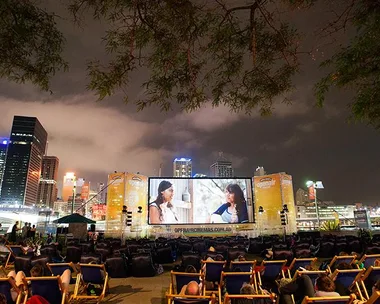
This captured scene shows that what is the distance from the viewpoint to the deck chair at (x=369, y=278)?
535 cm

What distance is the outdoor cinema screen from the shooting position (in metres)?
32.2

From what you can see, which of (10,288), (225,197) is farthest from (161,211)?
(10,288)

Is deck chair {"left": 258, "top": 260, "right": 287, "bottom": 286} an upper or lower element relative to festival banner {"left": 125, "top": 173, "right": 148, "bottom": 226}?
lower

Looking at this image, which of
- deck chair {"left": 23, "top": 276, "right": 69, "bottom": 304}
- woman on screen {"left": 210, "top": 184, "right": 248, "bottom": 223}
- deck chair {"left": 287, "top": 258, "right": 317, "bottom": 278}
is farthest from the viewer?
woman on screen {"left": 210, "top": 184, "right": 248, "bottom": 223}

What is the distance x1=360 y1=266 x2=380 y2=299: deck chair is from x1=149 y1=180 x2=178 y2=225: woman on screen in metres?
27.3

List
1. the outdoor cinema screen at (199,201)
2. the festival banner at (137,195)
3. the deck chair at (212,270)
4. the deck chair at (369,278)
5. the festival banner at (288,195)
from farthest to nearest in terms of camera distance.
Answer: the outdoor cinema screen at (199,201)
the festival banner at (288,195)
the festival banner at (137,195)
the deck chair at (212,270)
the deck chair at (369,278)

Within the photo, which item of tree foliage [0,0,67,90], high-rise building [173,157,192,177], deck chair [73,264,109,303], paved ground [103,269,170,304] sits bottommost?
paved ground [103,269,170,304]

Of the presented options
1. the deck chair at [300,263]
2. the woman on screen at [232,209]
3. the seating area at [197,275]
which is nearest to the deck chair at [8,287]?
the seating area at [197,275]

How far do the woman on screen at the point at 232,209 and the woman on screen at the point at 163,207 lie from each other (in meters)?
4.58

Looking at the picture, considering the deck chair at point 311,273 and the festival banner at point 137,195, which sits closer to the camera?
the deck chair at point 311,273

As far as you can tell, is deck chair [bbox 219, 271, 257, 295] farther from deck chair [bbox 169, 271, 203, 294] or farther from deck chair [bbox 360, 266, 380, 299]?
deck chair [bbox 360, 266, 380, 299]

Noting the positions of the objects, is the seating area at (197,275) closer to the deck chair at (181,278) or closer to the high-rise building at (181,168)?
the deck chair at (181,278)

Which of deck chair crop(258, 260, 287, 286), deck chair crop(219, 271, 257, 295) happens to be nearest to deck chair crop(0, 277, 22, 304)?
deck chair crop(219, 271, 257, 295)

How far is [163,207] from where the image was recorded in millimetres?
32250
